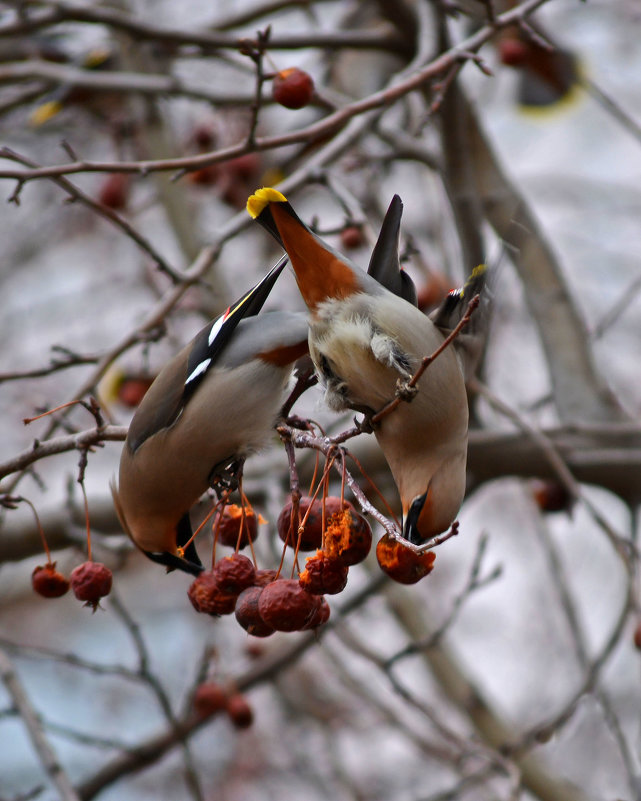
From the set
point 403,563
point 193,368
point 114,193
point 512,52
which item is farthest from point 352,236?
point 114,193

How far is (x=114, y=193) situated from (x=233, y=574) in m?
4.01

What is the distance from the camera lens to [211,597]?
1949mm

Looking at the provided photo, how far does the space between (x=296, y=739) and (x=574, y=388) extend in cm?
321

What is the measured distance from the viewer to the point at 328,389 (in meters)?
2.31

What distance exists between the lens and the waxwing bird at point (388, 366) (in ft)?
7.17

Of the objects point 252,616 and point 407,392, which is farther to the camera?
point 407,392

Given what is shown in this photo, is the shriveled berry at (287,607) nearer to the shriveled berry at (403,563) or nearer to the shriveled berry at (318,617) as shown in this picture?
the shriveled berry at (318,617)

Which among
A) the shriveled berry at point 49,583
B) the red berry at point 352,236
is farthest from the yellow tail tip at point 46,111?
the shriveled berry at point 49,583

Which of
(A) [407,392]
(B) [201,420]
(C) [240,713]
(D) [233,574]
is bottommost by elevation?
(C) [240,713]

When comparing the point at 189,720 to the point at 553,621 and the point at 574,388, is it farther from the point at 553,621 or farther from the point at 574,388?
the point at 553,621

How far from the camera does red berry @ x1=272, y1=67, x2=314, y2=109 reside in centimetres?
261

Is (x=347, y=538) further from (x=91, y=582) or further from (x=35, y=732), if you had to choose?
(x=35, y=732)

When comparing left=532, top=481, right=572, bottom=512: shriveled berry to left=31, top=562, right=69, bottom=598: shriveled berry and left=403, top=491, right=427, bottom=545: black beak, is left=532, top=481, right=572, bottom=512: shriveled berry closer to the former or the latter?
left=403, top=491, right=427, bottom=545: black beak

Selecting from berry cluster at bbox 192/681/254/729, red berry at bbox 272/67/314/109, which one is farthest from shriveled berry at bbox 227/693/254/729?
red berry at bbox 272/67/314/109
